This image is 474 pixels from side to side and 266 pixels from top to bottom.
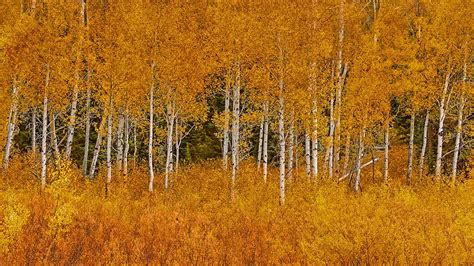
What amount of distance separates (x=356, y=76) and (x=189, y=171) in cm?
1302

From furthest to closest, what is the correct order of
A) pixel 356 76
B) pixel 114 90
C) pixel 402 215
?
1. pixel 356 76
2. pixel 114 90
3. pixel 402 215

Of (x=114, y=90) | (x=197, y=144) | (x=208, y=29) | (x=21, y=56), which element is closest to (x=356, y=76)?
(x=208, y=29)

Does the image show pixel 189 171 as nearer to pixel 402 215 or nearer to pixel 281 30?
pixel 281 30

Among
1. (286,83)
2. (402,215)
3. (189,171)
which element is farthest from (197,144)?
(402,215)

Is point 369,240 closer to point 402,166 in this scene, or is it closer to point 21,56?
point 21,56

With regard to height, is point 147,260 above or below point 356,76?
below

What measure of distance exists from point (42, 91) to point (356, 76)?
13.2 m

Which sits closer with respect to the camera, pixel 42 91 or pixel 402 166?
pixel 42 91

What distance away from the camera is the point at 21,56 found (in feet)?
57.0

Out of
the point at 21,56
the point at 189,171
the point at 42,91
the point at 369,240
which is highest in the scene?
the point at 21,56

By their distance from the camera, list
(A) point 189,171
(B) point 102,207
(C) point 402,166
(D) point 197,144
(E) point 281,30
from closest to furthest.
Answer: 1. (B) point 102,207
2. (E) point 281,30
3. (A) point 189,171
4. (C) point 402,166
5. (D) point 197,144

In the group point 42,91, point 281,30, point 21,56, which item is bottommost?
point 42,91

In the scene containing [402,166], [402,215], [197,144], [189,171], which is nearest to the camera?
[402,215]

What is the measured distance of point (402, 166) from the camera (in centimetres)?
3188
